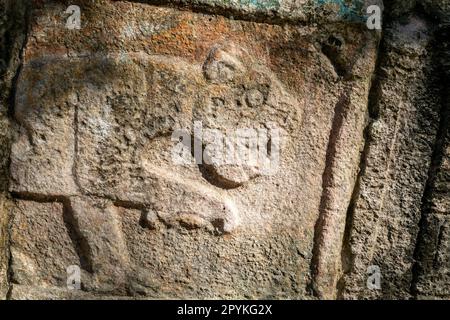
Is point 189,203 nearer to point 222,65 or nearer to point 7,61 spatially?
point 222,65

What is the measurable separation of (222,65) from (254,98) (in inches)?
5.0

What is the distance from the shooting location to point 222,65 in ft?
4.94

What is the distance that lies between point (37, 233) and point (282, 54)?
2.76 ft

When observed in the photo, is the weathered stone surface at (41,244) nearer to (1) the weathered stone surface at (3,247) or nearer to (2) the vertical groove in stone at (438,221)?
(1) the weathered stone surface at (3,247)

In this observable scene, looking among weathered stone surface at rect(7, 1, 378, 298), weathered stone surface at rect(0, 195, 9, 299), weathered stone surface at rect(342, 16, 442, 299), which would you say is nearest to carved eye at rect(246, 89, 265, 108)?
weathered stone surface at rect(7, 1, 378, 298)

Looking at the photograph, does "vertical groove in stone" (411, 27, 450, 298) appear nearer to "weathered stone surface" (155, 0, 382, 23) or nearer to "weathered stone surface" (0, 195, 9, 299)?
"weathered stone surface" (155, 0, 382, 23)

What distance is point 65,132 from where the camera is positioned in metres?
1.49

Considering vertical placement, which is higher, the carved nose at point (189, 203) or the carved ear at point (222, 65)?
the carved ear at point (222, 65)

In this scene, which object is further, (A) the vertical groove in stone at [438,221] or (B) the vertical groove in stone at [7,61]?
(A) the vertical groove in stone at [438,221]

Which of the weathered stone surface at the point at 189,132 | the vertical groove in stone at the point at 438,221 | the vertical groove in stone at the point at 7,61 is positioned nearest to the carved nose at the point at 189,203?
the weathered stone surface at the point at 189,132

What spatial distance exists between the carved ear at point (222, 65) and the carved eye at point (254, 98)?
64 mm

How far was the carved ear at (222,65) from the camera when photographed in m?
1.50

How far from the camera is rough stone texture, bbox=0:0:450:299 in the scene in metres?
1.48
